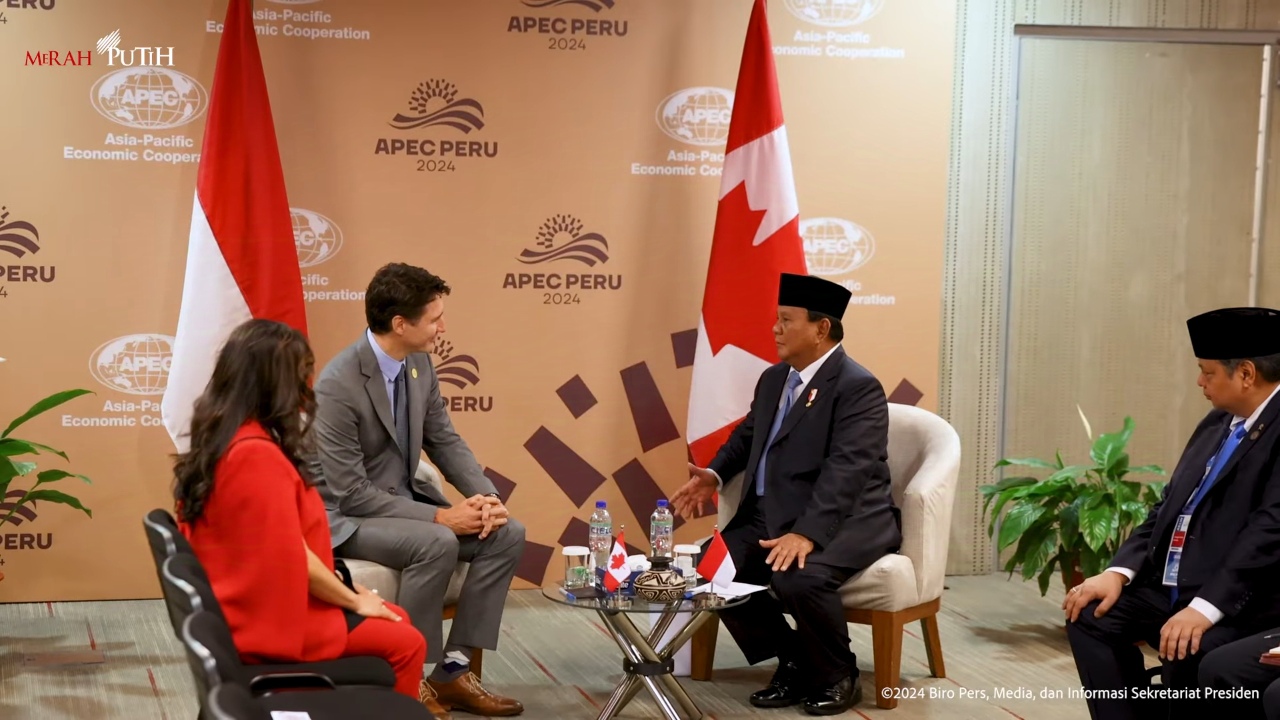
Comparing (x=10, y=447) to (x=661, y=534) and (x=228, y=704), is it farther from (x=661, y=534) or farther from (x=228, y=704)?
(x=228, y=704)

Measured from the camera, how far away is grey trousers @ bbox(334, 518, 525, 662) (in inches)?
150

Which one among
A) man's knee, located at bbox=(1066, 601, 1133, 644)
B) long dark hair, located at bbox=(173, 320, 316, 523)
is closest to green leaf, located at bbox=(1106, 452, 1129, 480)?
man's knee, located at bbox=(1066, 601, 1133, 644)

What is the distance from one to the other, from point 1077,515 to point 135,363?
139 inches

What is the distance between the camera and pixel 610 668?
14.4ft

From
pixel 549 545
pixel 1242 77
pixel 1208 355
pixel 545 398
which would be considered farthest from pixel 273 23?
pixel 1242 77

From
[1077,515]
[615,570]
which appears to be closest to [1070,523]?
[1077,515]

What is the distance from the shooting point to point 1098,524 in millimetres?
4637

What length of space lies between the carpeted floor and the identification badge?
73 cm

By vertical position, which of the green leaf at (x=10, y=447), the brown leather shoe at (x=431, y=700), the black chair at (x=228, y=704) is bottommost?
the brown leather shoe at (x=431, y=700)

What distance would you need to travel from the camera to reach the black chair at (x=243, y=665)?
2.24 meters

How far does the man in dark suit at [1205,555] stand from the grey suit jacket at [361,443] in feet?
6.38


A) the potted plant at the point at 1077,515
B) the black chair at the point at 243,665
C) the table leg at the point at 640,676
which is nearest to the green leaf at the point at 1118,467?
the potted plant at the point at 1077,515

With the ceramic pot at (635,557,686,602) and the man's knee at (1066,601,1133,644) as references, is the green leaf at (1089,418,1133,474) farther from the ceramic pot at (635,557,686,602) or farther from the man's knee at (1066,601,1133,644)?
the ceramic pot at (635,557,686,602)

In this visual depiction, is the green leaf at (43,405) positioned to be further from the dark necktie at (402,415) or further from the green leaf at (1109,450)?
the green leaf at (1109,450)
